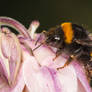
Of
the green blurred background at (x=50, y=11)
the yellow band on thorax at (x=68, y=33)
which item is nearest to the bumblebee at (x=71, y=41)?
the yellow band on thorax at (x=68, y=33)

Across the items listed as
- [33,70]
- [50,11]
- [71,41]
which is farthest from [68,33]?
[50,11]

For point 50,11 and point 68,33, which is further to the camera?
point 50,11

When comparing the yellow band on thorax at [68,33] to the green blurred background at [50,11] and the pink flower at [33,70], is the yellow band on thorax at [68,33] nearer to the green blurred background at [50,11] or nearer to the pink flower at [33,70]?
the pink flower at [33,70]

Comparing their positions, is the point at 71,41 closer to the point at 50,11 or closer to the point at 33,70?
the point at 33,70

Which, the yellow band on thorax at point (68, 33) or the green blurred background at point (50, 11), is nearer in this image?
the yellow band on thorax at point (68, 33)

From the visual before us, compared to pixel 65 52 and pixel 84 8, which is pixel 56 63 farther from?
pixel 84 8

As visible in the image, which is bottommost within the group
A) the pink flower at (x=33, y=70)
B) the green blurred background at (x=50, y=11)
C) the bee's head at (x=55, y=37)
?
the pink flower at (x=33, y=70)

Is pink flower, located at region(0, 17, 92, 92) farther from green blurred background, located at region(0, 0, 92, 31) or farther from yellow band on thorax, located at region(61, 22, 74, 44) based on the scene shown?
green blurred background, located at region(0, 0, 92, 31)

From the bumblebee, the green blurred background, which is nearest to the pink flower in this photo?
the bumblebee
